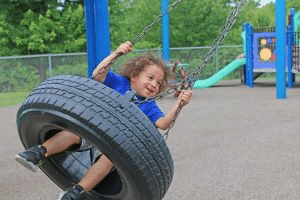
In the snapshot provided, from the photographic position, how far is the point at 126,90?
315cm

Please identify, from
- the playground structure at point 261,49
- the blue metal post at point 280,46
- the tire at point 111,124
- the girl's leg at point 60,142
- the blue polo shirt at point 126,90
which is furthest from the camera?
the playground structure at point 261,49

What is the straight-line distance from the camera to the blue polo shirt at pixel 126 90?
3000 mm

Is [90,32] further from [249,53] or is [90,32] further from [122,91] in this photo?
[249,53]

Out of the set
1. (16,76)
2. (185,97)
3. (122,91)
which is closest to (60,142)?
(122,91)

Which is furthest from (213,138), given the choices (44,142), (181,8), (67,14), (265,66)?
(181,8)

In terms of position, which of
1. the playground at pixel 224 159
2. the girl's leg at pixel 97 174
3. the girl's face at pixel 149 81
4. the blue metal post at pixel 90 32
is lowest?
the playground at pixel 224 159

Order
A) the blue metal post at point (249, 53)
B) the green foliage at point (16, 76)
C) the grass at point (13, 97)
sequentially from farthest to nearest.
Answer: the blue metal post at point (249, 53) < the green foliage at point (16, 76) < the grass at point (13, 97)

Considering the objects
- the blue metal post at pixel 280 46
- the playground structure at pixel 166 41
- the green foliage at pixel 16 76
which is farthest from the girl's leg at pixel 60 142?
the green foliage at pixel 16 76

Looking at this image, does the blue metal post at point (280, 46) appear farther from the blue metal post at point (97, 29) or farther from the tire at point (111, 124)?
the tire at point (111, 124)

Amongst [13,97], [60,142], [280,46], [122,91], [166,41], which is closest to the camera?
[60,142]

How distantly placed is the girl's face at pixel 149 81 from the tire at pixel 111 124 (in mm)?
718

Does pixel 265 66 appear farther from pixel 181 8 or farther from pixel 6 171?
pixel 6 171

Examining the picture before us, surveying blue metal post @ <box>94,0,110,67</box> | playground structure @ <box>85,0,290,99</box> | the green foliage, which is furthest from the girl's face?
the green foliage

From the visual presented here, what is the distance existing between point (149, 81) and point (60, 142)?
0.71 meters
